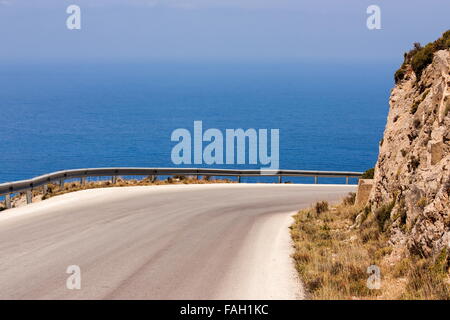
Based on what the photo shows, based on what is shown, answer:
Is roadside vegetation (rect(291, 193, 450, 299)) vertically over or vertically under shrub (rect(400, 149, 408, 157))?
under

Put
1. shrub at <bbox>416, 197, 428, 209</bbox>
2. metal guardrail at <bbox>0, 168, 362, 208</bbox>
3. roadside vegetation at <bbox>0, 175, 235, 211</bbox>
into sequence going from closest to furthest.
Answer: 1. shrub at <bbox>416, 197, 428, 209</bbox>
2. metal guardrail at <bbox>0, 168, 362, 208</bbox>
3. roadside vegetation at <bbox>0, 175, 235, 211</bbox>

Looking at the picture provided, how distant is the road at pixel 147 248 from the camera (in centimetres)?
1206

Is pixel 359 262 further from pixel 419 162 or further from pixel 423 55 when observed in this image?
pixel 423 55

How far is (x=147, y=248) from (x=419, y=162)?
706 centimetres

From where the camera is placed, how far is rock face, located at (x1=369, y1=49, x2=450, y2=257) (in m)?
13.4

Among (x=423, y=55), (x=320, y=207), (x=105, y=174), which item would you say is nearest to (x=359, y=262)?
(x=423, y=55)

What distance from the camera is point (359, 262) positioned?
1457 cm

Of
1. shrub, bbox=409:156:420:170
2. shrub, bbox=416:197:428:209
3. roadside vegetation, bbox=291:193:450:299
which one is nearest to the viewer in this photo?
roadside vegetation, bbox=291:193:450:299

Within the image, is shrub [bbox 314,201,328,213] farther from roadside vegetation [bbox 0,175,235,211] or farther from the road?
roadside vegetation [bbox 0,175,235,211]

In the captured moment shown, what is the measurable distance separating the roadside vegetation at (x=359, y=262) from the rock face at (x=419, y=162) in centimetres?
41

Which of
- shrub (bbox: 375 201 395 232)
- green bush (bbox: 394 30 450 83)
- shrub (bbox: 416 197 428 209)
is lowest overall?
shrub (bbox: 375 201 395 232)

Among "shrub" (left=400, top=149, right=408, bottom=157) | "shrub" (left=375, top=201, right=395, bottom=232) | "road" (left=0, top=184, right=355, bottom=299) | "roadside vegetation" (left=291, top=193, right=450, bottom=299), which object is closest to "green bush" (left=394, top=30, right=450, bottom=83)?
"shrub" (left=400, top=149, right=408, bottom=157)

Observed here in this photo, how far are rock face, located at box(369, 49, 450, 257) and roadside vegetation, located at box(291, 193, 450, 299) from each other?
410mm
